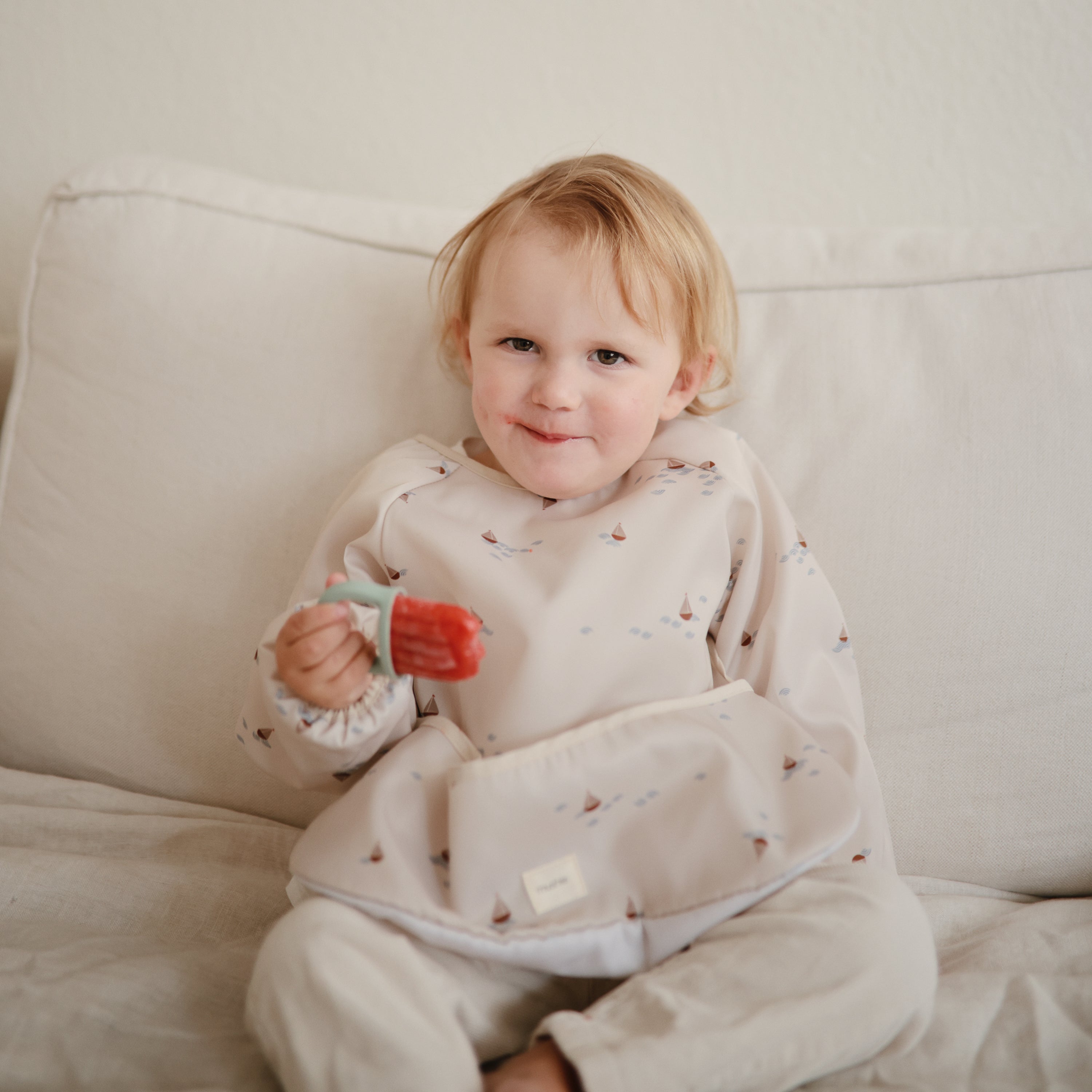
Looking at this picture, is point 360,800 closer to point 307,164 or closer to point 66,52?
point 307,164

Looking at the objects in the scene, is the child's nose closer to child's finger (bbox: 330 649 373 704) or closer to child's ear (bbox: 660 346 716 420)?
child's ear (bbox: 660 346 716 420)

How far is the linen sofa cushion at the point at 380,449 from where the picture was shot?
0.92 metres

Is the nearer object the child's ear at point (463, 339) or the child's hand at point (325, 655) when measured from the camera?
the child's hand at point (325, 655)

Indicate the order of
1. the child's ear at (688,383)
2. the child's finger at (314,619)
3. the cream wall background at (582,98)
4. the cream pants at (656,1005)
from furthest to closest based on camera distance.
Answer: the cream wall background at (582,98) < the child's ear at (688,383) < the child's finger at (314,619) < the cream pants at (656,1005)

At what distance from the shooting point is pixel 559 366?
2.79 feet

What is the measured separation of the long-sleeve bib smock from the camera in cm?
74

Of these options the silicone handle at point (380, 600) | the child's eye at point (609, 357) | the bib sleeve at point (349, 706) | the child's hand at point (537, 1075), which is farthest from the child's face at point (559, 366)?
the child's hand at point (537, 1075)

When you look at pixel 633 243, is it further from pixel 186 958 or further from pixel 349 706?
pixel 186 958

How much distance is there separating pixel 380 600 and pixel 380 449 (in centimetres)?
38

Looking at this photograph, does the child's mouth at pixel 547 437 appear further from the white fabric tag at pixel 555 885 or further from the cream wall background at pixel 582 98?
the cream wall background at pixel 582 98

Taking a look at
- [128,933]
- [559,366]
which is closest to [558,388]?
[559,366]

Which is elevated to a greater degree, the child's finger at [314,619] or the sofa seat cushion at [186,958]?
the child's finger at [314,619]

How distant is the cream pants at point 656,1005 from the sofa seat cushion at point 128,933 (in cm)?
10

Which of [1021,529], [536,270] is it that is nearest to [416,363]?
[536,270]
